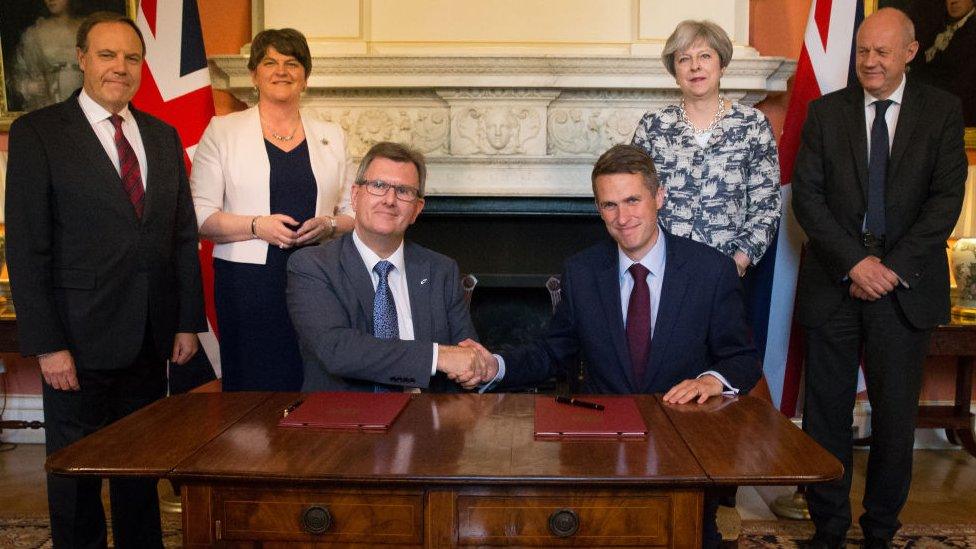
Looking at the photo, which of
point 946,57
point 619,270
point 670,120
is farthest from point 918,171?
point 946,57

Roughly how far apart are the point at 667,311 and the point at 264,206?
148cm

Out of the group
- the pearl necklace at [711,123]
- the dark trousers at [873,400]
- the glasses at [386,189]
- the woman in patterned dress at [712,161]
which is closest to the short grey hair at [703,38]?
the woman in patterned dress at [712,161]

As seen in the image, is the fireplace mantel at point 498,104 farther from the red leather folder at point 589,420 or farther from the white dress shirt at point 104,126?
the red leather folder at point 589,420

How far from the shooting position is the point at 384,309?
2.34m

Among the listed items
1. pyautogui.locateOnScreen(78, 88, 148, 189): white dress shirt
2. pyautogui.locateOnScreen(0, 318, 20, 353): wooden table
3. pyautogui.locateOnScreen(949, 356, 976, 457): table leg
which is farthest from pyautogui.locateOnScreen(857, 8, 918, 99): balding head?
pyautogui.locateOnScreen(0, 318, 20, 353): wooden table

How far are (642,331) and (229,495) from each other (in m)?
1.14

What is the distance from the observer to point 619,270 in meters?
2.35

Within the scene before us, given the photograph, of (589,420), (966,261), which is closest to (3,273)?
(589,420)

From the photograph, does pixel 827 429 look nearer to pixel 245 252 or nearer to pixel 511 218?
pixel 511 218

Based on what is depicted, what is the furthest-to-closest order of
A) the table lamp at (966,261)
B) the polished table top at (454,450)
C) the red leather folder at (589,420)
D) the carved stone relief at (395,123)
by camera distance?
the carved stone relief at (395,123) → the table lamp at (966,261) → the red leather folder at (589,420) → the polished table top at (454,450)

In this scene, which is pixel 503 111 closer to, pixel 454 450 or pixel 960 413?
pixel 960 413

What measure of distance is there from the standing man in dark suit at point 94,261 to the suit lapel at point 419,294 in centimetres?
76

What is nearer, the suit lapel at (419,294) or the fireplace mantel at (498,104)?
the suit lapel at (419,294)

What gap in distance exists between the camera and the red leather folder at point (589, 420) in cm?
171
